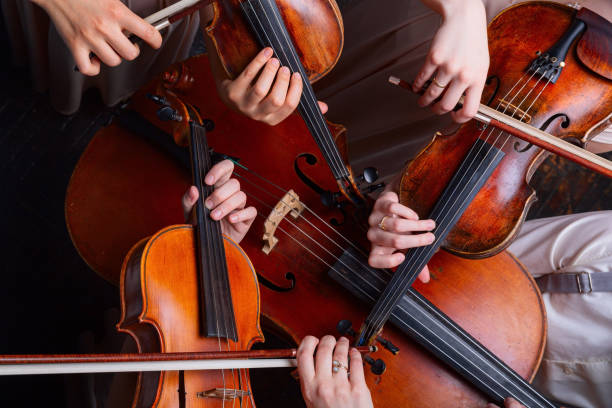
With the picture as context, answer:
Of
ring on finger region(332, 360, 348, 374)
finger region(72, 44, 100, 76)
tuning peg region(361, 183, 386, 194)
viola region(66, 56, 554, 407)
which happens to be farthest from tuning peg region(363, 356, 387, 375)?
→ finger region(72, 44, 100, 76)

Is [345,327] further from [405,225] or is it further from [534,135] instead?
[534,135]

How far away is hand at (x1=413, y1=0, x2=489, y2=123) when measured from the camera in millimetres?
880

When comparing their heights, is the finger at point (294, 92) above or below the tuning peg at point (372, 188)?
above

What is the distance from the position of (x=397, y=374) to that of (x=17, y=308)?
3.84 feet

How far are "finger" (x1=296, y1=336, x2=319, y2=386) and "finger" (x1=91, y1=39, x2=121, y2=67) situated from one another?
592 mm

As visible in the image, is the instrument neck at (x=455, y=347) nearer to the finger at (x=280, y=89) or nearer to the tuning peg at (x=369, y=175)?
the tuning peg at (x=369, y=175)

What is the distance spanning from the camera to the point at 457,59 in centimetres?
87

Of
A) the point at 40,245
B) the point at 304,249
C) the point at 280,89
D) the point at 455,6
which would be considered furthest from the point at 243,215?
the point at 40,245

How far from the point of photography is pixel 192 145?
38.4 inches

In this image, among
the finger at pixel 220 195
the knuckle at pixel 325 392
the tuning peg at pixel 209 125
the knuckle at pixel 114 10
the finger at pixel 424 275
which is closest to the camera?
the knuckle at pixel 114 10

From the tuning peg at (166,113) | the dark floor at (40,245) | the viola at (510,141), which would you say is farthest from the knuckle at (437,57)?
the dark floor at (40,245)

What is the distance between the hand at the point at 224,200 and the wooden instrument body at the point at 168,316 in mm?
68

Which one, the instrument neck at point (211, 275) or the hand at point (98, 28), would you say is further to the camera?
the instrument neck at point (211, 275)

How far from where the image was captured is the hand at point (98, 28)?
72cm
